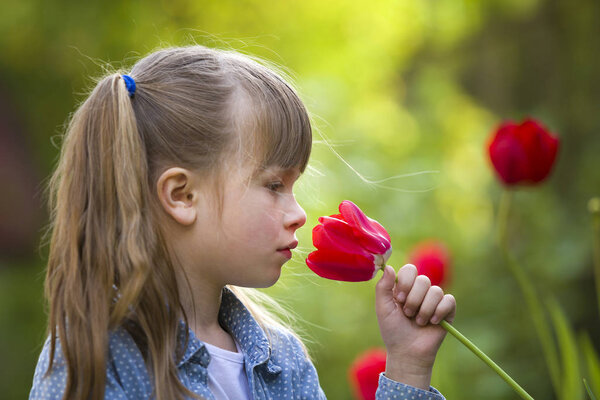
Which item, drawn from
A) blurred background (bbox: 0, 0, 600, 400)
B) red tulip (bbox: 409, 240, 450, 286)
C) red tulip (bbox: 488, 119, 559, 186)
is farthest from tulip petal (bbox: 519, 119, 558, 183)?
blurred background (bbox: 0, 0, 600, 400)

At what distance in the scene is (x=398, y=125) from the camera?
342 centimetres

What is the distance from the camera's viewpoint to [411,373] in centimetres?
102

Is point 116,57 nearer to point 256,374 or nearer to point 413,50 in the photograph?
point 413,50

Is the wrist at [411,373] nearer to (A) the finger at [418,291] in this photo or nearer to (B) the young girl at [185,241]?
(B) the young girl at [185,241]

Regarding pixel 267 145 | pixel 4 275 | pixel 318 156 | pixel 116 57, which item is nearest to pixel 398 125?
pixel 318 156

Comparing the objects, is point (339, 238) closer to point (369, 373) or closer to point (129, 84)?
point (129, 84)

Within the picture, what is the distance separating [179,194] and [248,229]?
0.11 m

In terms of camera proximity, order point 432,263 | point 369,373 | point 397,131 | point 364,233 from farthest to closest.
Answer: point 397,131
point 432,263
point 369,373
point 364,233

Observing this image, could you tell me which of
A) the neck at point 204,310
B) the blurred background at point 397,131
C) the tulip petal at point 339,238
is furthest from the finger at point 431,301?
the blurred background at point 397,131

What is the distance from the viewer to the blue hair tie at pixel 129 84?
104 centimetres

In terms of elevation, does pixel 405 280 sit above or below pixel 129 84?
below

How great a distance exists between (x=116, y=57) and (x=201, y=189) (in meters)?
2.56

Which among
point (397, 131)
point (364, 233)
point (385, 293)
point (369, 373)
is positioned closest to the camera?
point (364, 233)

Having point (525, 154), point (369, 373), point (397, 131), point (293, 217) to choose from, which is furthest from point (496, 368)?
point (397, 131)
